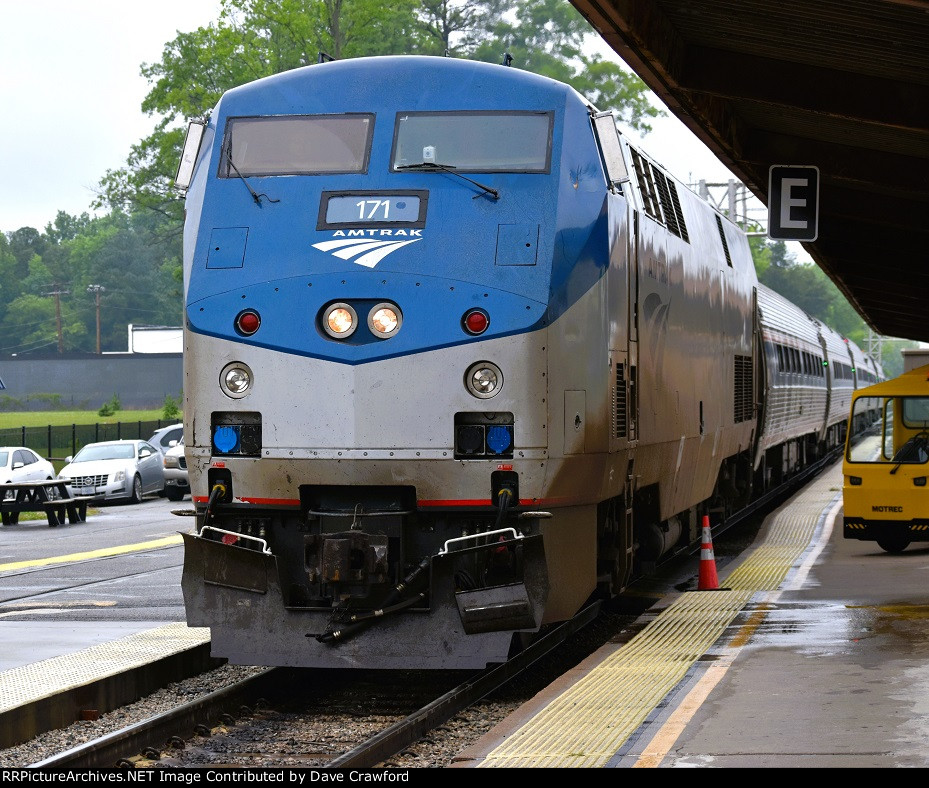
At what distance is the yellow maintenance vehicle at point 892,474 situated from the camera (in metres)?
16.7

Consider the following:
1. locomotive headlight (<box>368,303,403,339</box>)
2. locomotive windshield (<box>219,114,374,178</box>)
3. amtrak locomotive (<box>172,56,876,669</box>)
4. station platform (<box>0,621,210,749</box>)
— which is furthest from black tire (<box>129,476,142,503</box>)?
locomotive headlight (<box>368,303,403,339</box>)

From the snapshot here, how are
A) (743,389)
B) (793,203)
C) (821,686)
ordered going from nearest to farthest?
(821,686)
(793,203)
(743,389)

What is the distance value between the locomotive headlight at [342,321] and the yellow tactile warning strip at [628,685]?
2428 mm

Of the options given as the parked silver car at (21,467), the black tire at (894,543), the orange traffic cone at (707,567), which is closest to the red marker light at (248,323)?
the orange traffic cone at (707,567)

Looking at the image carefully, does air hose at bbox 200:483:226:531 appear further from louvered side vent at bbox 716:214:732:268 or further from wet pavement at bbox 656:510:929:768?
louvered side vent at bbox 716:214:732:268

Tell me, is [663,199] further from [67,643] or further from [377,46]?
[377,46]

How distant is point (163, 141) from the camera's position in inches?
2132

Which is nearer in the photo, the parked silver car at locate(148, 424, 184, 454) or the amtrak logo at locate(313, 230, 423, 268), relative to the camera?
the amtrak logo at locate(313, 230, 423, 268)

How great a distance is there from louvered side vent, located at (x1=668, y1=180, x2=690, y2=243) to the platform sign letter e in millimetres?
1187

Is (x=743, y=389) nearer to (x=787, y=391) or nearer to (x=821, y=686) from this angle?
(x=787, y=391)

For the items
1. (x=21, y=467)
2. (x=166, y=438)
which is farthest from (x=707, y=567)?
(x=166, y=438)

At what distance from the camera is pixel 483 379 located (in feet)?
28.2

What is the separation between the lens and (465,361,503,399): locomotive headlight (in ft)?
28.2

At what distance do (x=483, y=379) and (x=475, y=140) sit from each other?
65.6 inches
